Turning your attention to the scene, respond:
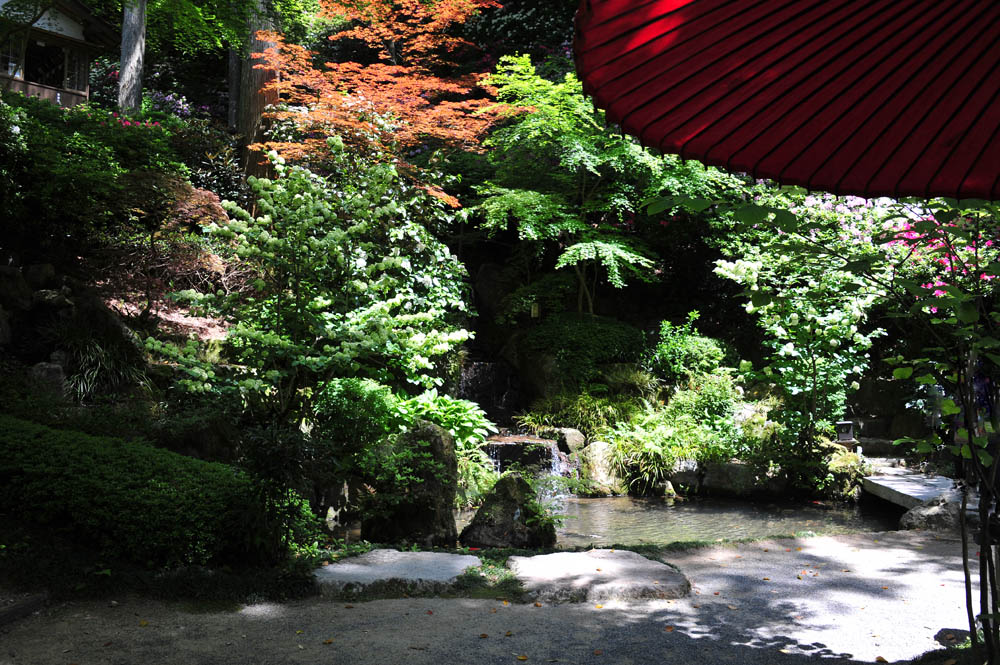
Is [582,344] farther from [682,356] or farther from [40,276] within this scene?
[40,276]

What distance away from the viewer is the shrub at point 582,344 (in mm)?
11492

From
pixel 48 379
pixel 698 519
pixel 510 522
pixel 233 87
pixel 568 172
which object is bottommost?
pixel 698 519

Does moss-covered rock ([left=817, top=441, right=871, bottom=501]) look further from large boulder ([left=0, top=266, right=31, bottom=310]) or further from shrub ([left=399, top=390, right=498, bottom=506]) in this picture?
large boulder ([left=0, top=266, right=31, bottom=310])

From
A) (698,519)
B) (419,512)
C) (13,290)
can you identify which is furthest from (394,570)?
(13,290)

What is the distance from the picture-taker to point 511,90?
36.8 ft

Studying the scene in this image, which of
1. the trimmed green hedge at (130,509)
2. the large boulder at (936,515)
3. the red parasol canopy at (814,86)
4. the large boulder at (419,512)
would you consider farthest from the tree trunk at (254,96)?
the red parasol canopy at (814,86)

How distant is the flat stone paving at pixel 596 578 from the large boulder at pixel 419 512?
1386 millimetres

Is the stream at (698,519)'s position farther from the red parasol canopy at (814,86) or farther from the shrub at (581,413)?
the red parasol canopy at (814,86)

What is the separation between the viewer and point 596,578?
462 cm

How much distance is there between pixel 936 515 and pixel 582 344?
5.98 metres

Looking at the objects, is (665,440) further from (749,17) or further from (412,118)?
(749,17)

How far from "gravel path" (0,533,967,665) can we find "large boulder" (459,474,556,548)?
1722 millimetres

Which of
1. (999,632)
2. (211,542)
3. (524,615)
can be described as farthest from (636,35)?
(211,542)

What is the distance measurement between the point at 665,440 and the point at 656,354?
92.1 inches
